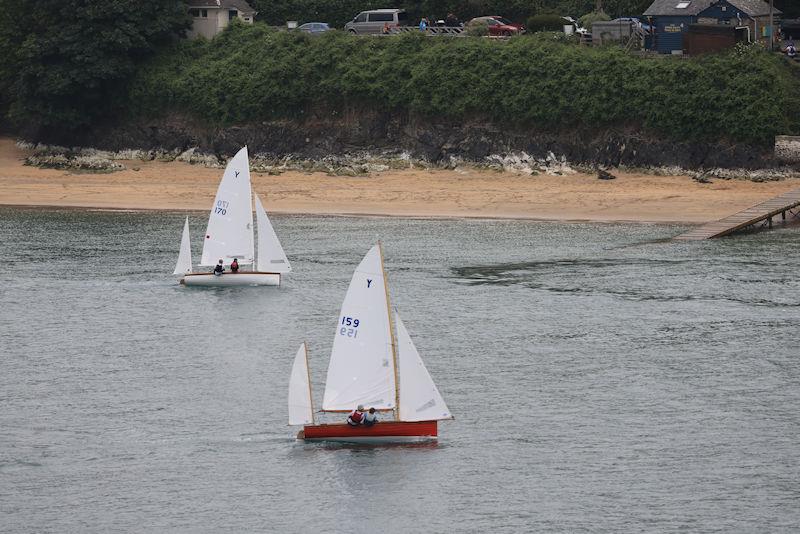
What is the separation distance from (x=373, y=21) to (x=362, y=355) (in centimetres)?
6778

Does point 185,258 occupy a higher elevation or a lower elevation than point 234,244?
lower

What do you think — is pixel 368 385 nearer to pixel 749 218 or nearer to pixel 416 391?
pixel 416 391

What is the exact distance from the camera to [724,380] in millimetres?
59562

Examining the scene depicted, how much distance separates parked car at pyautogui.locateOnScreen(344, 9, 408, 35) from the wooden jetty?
36.7 metres

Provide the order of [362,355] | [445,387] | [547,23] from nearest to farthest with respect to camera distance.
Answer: [362,355]
[445,387]
[547,23]

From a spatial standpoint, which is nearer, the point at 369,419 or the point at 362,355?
the point at 369,419

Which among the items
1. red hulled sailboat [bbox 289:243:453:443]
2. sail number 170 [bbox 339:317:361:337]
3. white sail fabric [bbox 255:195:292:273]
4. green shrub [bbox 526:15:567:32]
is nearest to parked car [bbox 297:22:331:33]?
green shrub [bbox 526:15:567:32]

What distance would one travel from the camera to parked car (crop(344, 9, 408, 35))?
116m

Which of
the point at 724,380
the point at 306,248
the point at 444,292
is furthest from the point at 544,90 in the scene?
the point at 724,380

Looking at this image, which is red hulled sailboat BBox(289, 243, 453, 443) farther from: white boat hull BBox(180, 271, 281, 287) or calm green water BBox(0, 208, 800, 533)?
white boat hull BBox(180, 271, 281, 287)

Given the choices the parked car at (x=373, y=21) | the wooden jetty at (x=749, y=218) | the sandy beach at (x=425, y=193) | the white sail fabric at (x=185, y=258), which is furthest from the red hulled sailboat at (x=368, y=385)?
the parked car at (x=373, y=21)

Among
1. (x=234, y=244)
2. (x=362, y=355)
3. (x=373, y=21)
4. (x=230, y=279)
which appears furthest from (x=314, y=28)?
(x=362, y=355)

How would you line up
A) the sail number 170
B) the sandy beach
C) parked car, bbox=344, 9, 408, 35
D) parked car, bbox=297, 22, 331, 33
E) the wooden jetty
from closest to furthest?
the sail number 170 < the wooden jetty < the sandy beach < parked car, bbox=297, 22, 331, 33 < parked car, bbox=344, 9, 408, 35

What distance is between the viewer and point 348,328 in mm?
52469
